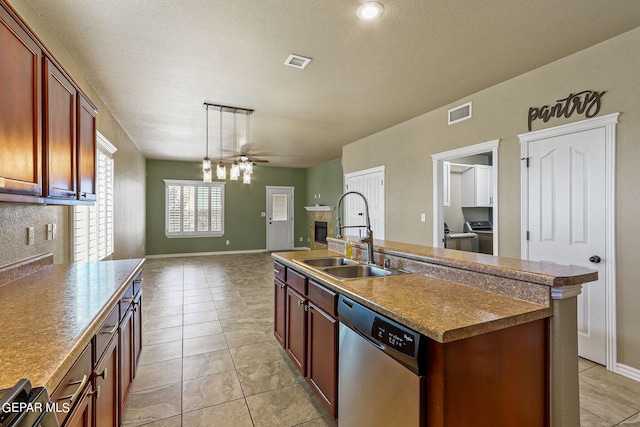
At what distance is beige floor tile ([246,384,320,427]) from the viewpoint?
77.4 inches

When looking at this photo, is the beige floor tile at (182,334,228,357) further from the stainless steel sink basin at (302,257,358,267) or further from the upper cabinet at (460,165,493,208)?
the upper cabinet at (460,165,493,208)

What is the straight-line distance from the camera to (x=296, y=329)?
242 cm

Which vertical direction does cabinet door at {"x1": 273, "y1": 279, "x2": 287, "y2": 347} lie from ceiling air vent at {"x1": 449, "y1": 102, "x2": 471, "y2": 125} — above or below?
below

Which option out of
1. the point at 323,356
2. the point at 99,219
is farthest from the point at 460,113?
the point at 99,219

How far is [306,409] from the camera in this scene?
208 cm

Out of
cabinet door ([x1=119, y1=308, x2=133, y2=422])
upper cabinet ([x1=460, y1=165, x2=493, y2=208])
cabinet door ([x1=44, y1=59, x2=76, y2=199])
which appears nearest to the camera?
cabinet door ([x1=44, y1=59, x2=76, y2=199])

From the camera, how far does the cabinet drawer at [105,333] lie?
130 cm

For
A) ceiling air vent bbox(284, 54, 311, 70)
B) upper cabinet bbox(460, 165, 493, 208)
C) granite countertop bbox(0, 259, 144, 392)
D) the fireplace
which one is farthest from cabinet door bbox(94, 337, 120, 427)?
the fireplace

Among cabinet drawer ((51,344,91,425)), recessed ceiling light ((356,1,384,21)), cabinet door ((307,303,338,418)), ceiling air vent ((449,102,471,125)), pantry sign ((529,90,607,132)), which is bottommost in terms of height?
cabinet door ((307,303,338,418))

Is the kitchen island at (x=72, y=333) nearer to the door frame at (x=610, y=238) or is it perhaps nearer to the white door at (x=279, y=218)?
the door frame at (x=610, y=238)

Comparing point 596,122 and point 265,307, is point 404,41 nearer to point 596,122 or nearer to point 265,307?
point 596,122

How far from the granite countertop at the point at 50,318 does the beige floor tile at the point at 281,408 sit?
1169 mm

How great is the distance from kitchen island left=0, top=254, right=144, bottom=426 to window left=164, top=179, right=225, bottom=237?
666cm

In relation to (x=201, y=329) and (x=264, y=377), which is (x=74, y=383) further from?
(x=201, y=329)
